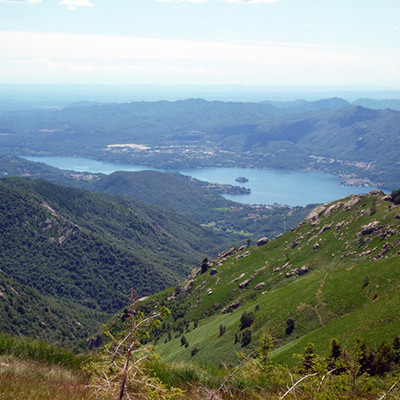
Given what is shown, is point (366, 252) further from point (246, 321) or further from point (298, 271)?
point (246, 321)

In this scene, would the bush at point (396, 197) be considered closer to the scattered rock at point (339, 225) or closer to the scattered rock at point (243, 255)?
the scattered rock at point (339, 225)

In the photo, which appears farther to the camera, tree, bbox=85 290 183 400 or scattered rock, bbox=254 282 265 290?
scattered rock, bbox=254 282 265 290

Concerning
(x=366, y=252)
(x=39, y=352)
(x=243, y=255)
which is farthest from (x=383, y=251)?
(x=39, y=352)

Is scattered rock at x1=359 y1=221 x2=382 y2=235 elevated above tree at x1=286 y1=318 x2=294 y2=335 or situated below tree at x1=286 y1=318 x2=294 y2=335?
above

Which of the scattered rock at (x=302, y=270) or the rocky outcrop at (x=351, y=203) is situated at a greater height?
the rocky outcrop at (x=351, y=203)

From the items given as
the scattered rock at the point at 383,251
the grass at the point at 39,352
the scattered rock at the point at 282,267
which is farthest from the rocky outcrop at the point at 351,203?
the grass at the point at 39,352

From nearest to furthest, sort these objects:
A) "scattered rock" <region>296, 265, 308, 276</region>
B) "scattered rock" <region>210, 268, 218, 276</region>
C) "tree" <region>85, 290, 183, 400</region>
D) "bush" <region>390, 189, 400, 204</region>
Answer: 1. "tree" <region>85, 290, 183, 400</region>
2. "scattered rock" <region>296, 265, 308, 276</region>
3. "bush" <region>390, 189, 400, 204</region>
4. "scattered rock" <region>210, 268, 218, 276</region>

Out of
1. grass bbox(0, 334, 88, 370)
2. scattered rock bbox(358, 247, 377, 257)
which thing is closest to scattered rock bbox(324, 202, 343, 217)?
scattered rock bbox(358, 247, 377, 257)

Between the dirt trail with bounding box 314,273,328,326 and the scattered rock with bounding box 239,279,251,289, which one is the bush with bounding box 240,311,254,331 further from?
the scattered rock with bounding box 239,279,251,289

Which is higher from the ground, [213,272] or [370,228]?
[370,228]

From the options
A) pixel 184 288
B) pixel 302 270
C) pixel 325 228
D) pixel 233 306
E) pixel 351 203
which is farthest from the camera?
pixel 184 288
